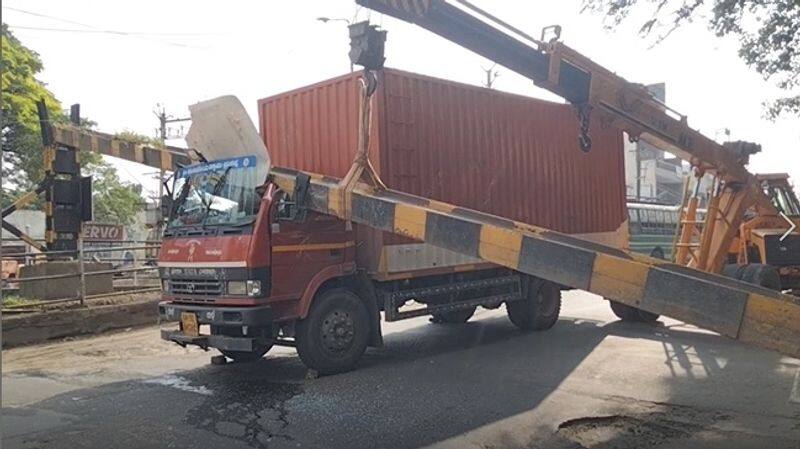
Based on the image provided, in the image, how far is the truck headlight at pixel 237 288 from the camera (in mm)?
7047

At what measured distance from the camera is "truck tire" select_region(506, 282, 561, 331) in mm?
10547

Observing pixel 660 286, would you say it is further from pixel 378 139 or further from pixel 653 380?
pixel 378 139

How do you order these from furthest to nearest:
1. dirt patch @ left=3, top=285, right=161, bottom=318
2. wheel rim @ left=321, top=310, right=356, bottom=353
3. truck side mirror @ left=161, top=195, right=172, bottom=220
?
dirt patch @ left=3, top=285, right=161, bottom=318, truck side mirror @ left=161, top=195, right=172, bottom=220, wheel rim @ left=321, top=310, right=356, bottom=353

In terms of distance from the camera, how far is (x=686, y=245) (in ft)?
35.9

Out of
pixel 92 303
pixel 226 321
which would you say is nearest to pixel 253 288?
pixel 226 321

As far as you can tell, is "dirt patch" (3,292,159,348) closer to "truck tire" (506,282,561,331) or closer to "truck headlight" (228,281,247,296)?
"truck headlight" (228,281,247,296)

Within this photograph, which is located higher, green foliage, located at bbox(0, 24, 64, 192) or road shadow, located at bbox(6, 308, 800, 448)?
green foliage, located at bbox(0, 24, 64, 192)

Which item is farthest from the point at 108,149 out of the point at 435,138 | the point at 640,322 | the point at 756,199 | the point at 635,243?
the point at 635,243

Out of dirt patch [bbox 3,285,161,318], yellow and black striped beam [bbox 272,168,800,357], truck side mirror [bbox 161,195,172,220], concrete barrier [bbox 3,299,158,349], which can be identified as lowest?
concrete barrier [bbox 3,299,158,349]

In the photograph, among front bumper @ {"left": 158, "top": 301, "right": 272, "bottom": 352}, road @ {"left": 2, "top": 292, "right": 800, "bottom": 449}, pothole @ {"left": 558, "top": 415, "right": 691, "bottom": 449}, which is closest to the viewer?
pothole @ {"left": 558, "top": 415, "right": 691, "bottom": 449}

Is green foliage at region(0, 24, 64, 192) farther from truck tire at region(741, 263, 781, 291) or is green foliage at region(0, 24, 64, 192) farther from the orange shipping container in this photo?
truck tire at region(741, 263, 781, 291)

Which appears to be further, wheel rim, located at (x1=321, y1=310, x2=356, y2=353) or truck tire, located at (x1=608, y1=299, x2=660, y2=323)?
truck tire, located at (x1=608, y1=299, x2=660, y2=323)

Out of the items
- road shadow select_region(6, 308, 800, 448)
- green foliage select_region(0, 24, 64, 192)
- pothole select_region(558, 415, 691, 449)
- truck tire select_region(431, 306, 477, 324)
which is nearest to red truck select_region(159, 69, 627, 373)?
road shadow select_region(6, 308, 800, 448)

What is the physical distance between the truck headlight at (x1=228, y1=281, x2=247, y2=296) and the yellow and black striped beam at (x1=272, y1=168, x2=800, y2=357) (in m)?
1.56
